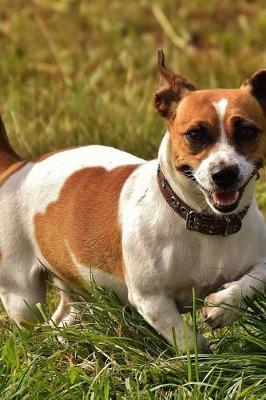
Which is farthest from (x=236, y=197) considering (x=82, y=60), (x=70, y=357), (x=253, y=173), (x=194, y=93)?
(x=82, y=60)

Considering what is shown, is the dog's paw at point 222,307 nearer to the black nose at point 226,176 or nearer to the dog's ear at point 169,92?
the black nose at point 226,176

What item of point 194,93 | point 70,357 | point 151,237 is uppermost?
point 194,93

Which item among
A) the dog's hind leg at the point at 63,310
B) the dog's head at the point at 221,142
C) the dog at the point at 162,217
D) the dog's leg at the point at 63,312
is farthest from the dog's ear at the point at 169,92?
the dog's leg at the point at 63,312

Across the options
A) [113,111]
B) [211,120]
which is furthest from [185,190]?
[113,111]

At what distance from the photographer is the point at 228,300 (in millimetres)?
5109

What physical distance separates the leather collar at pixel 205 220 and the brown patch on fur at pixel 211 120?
0.20 meters

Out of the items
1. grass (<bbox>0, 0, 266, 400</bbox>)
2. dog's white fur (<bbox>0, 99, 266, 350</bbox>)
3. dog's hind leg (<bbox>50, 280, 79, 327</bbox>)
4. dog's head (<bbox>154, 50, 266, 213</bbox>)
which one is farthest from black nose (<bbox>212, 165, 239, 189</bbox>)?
dog's hind leg (<bbox>50, 280, 79, 327</bbox>)

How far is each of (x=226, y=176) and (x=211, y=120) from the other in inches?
9.6

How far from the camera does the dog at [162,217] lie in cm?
508

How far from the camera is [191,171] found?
514cm

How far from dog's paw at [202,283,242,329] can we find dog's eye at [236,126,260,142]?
1.92 feet

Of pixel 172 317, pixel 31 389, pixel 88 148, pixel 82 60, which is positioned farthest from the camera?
pixel 82 60

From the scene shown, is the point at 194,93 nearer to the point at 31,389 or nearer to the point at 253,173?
the point at 253,173

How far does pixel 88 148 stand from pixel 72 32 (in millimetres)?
5488
